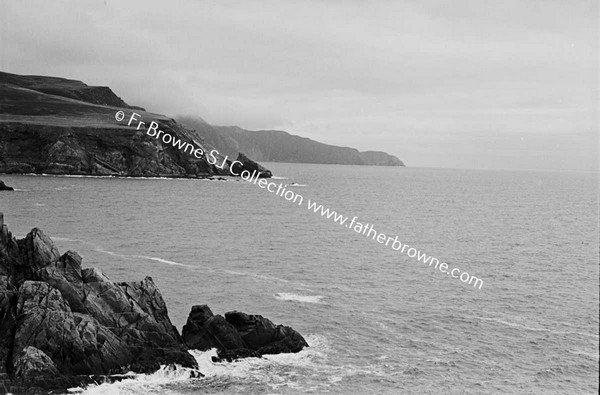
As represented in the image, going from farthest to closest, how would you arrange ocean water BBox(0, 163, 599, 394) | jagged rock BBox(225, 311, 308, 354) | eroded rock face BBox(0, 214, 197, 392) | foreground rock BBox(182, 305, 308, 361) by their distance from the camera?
jagged rock BBox(225, 311, 308, 354) < foreground rock BBox(182, 305, 308, 361) < ocean water BBox(0, 163, 599, 394) < eroded rock face BBox(0, 214, 197, 392)

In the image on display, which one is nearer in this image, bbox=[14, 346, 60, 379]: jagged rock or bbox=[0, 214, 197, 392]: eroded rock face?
bbox=[14, 346, 60, 379]: jagged rock

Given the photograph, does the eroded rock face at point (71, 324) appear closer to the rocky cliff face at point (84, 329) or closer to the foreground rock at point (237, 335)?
the rocky cliff face at point (84, 329)

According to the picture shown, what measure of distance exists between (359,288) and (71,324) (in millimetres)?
31980

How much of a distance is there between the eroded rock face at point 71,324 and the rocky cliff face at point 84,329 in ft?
0.19

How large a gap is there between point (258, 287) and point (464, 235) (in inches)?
2275

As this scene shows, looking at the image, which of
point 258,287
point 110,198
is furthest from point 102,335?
point 110,198

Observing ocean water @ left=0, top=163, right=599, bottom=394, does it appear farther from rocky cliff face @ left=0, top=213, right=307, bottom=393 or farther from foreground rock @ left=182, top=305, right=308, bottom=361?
rocky cliff face @ left=0, top=213, right=307, bottom=393

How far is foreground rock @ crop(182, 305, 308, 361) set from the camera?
40125 mm

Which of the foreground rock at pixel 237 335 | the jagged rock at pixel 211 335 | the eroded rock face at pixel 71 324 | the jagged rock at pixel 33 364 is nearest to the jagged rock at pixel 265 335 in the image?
the foreground rock at pixel 237 335

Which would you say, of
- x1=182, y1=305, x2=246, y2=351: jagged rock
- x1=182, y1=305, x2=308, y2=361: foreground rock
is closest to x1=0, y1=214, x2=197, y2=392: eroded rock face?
x1=182, y1=305, x2=246, y2=351: jagged rock

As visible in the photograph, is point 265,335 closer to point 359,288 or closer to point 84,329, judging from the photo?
point 84,329

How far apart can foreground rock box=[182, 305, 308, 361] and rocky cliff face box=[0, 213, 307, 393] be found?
0.07 metres

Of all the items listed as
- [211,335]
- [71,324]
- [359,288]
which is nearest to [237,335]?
[211,335]

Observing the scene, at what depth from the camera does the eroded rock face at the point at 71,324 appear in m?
33.9
